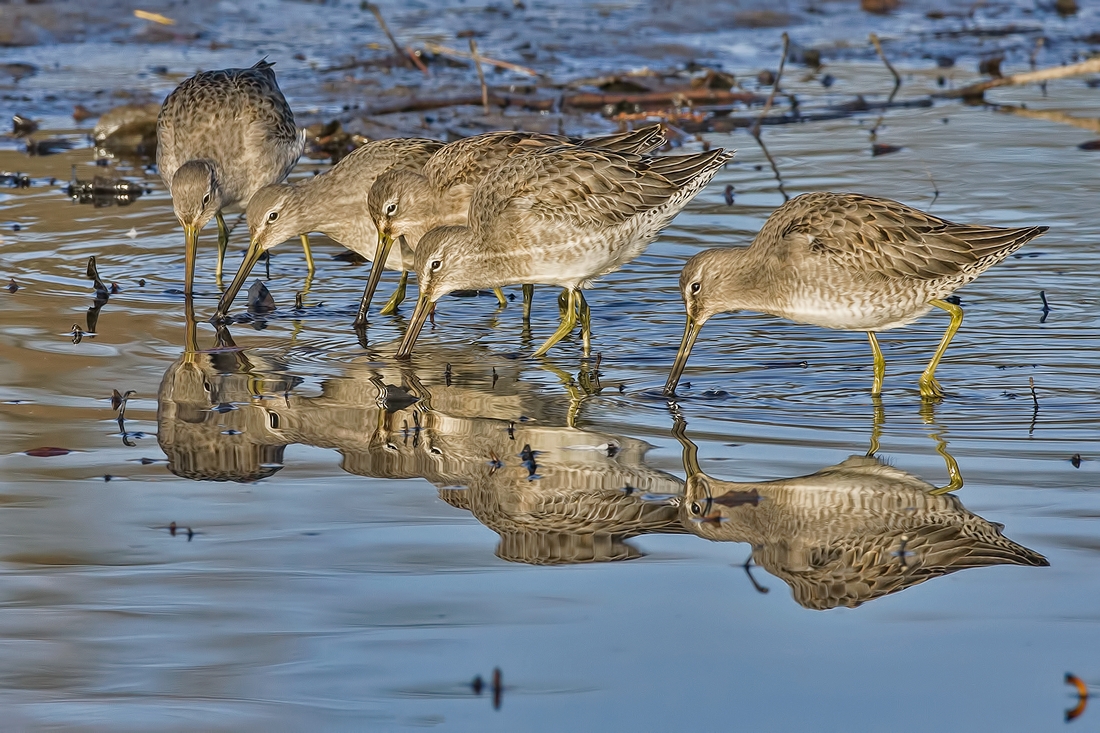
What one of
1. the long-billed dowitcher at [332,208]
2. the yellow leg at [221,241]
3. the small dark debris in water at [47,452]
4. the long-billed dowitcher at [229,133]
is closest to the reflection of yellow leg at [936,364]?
the long-billed dowitcher at [332,208]

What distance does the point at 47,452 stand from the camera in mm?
5125

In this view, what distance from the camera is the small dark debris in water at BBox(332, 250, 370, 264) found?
8.72m

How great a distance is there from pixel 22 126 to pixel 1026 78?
24.6ft

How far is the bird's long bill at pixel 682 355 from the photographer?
5.78 m

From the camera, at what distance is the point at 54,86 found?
1270cm

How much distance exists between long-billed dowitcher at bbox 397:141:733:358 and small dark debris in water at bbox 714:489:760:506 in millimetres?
2192

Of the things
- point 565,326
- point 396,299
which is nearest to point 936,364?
point 565,326

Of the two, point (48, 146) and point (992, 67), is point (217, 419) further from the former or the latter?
point (992, 67)

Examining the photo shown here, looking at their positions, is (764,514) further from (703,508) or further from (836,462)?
(836,462)

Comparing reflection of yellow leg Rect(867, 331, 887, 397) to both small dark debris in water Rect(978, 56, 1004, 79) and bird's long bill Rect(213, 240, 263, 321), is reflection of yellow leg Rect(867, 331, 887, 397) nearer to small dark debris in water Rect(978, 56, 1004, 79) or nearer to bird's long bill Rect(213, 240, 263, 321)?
bird's long bill Rect(213, 240, 263, 321)

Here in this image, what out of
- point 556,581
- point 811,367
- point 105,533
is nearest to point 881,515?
point 556,581

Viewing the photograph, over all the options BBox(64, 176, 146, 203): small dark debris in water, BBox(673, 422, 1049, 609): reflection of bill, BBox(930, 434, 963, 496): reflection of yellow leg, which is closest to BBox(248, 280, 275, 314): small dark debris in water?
BBox(64, 176, 146, 203): small dark debris in water

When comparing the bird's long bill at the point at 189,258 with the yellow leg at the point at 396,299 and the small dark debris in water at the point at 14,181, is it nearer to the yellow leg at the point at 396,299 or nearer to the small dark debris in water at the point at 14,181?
the yellow leg at the point at 396,299

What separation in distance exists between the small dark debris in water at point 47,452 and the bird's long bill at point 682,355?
2.20 metres
